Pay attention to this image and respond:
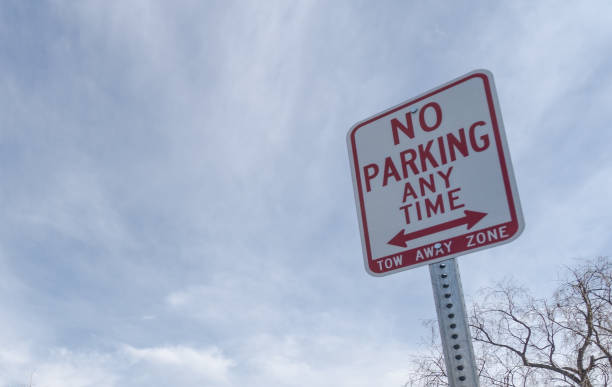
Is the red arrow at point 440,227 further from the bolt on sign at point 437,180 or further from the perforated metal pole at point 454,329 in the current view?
the perforated metal pole at point 454,329

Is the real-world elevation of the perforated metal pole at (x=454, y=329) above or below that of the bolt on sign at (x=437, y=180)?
below

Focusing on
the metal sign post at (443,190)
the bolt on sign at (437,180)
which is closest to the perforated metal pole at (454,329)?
the metal sign post at (443,190)

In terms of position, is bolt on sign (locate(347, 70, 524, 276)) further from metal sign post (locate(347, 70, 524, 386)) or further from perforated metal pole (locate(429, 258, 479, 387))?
perforated metal pole (locate(429, 258, 479, 387))

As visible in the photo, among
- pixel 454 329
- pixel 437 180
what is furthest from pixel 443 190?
pixel 454 329

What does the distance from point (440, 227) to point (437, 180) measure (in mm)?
178

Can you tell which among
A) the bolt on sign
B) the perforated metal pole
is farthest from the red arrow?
the perforated metal pole

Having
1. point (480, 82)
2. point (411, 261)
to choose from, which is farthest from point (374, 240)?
point (480, 82)

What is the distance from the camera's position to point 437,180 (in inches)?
84.6

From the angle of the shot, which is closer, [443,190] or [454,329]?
[454,329]

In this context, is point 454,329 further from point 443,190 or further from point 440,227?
point 443,190

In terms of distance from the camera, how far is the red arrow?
204 centimetres

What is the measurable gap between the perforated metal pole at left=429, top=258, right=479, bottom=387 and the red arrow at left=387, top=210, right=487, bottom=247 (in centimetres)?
15

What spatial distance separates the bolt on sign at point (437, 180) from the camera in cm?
203

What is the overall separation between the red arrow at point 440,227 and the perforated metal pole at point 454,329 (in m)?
0.15
